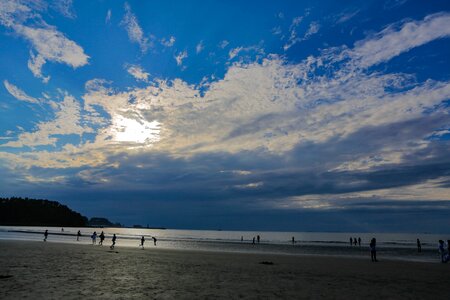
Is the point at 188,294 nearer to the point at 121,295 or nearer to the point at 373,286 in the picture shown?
the point at 121,295

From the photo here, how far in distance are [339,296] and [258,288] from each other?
12.3ft

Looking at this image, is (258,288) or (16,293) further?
(258,288)

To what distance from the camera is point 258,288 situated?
1622 centimetres

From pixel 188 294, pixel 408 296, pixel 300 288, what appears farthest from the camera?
pixel 300 288

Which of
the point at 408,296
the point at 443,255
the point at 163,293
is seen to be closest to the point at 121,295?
the point at 163,293

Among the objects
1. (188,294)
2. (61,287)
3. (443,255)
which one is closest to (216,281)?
(188,294)

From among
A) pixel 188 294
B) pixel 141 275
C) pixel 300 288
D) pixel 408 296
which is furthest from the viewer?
pixel 141 275

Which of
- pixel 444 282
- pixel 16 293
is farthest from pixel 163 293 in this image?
pixel 444 282

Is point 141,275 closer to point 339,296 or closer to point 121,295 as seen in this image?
point 121,295

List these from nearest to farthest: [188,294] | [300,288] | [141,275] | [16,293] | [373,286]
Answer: [16,293] → [188,294] → [300,288] → [373,286] → [141,275]

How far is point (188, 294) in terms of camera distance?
14.1 metres

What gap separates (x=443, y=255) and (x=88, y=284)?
1478 inches

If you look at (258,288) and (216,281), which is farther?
(216,281)

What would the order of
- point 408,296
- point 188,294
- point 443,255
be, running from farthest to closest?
point 443,255 < point 408,296 < point 188,294
